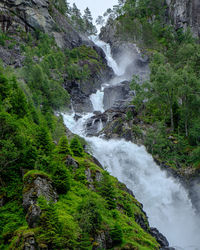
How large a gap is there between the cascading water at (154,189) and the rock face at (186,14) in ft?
223

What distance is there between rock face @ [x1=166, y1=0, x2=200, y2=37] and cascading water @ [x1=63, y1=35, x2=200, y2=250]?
6802 cm

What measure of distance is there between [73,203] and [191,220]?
2050cm

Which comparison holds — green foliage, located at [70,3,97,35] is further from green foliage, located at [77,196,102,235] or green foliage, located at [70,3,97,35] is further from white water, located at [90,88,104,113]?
green foliage, located at [77,196,102,235]

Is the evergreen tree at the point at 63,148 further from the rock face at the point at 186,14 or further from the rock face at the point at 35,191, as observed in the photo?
the rock face at the point at 186,14

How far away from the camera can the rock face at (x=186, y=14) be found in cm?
8144

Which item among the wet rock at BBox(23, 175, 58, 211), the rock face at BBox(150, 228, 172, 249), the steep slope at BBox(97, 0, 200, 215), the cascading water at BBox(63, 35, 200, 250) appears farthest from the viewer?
the steep slope at BBox(97, 0, 200, 215)

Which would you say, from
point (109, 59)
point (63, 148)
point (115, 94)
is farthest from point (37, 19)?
point (63, 148)

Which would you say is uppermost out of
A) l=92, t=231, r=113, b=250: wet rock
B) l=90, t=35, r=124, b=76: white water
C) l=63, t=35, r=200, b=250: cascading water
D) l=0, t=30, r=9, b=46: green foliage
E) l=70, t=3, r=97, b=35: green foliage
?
l=70, t=3, r=97, b=35: green foliage

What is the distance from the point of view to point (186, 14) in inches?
3307

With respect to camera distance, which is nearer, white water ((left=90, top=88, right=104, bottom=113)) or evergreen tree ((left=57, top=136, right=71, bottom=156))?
evergreen tree ((left=57, top=136, right=71, bottom=156))

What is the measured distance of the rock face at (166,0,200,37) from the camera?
81.4 metres

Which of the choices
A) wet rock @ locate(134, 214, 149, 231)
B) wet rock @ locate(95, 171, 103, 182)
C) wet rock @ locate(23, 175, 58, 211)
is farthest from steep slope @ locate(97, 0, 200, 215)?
wet rock @ locate(23, 175, 58, 211)

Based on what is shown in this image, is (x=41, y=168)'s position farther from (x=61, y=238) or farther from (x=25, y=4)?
(x=25, y=4)

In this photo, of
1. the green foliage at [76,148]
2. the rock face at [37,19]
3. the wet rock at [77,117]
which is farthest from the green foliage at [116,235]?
the rock face at [37,19]
